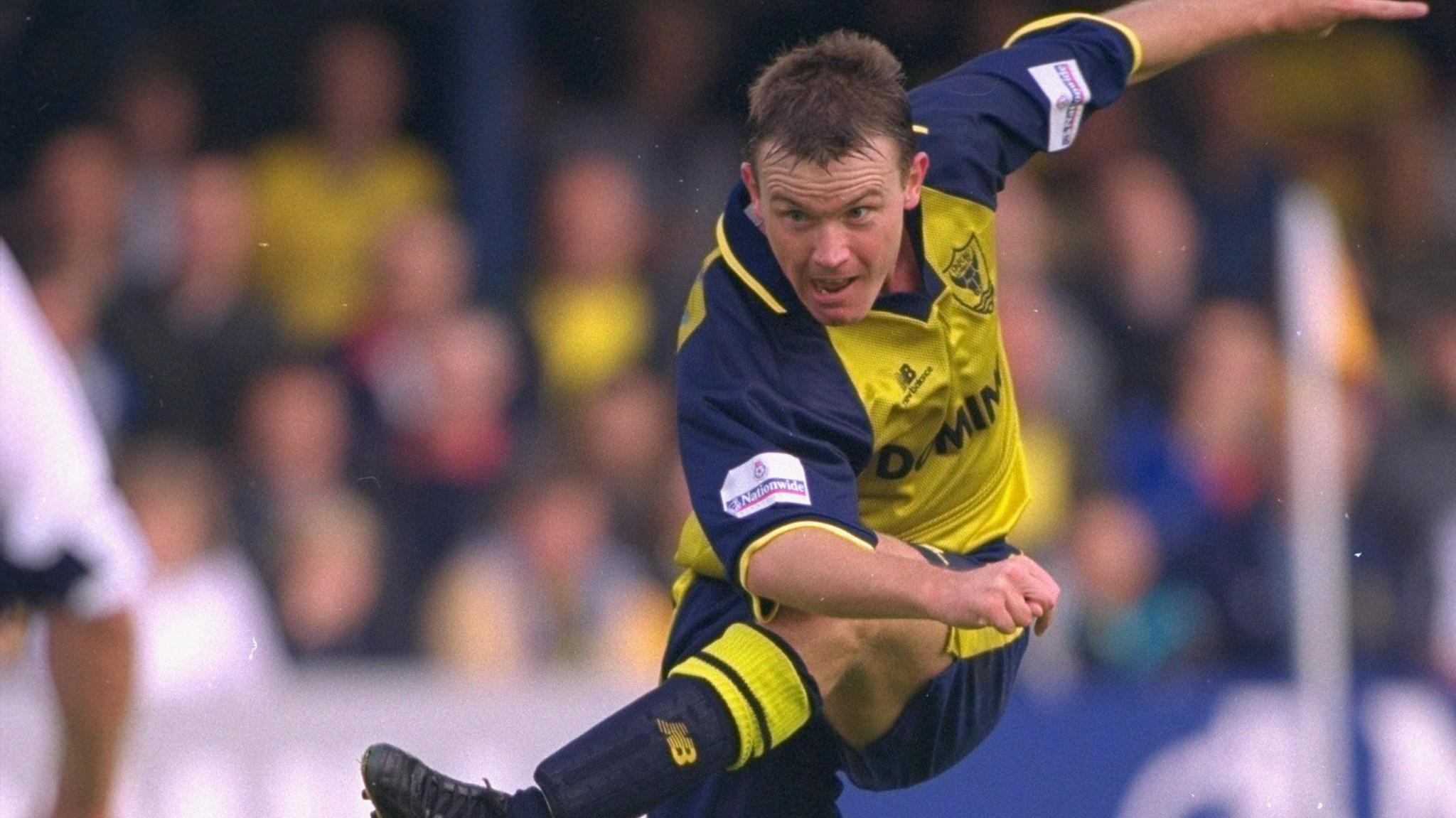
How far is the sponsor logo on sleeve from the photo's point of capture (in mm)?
4910

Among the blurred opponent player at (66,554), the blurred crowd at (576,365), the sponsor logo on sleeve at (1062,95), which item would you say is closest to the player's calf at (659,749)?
the blurred opponent player at (66,554)

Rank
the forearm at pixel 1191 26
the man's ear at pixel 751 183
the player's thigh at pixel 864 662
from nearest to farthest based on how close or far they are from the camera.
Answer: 1. the man's ear at pixel 751 183
2. the player's thigh at pixel 864 662
3. the forearm at pixel 1191 26

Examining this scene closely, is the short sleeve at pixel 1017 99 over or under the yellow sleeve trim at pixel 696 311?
over

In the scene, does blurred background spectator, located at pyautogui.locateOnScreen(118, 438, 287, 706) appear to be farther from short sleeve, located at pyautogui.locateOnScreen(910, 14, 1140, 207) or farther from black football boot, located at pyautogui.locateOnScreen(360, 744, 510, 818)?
short sleeve, located at pyautogui.locateOnScreen(910, 14, 1140, 207)

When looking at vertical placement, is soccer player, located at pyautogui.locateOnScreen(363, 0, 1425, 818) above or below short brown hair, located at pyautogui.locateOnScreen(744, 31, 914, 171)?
below

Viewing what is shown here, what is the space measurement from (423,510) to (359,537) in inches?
10.5

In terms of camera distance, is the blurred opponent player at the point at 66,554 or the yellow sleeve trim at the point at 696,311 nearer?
the yellow sleeve trim at the point at 696,311

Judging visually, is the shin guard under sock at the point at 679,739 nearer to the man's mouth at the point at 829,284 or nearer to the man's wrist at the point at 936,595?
the man's wrist at the point at 936,595

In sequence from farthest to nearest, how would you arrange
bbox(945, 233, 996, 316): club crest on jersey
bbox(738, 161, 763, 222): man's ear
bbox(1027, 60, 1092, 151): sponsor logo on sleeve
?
bbox(1027, 60, 1092, 151): sponsor logo on sleeve, bbox(945, 233, 996, 316): club crest on jersey, bbox(738, 161, 763, 222): man's ear

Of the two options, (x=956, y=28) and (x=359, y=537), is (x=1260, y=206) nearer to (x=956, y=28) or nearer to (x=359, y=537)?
(x=956, y=28)

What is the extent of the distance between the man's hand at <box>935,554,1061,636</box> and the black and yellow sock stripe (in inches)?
17.5

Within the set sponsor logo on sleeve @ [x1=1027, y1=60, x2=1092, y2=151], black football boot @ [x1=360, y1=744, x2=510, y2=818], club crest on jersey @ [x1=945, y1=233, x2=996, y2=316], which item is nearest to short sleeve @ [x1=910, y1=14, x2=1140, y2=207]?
sponsor logo on sleeve @ [x1=1027, y1=60, x2=1092, y2=151]

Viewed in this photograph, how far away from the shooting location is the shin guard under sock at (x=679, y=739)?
4.44 meters

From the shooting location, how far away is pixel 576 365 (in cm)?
934
